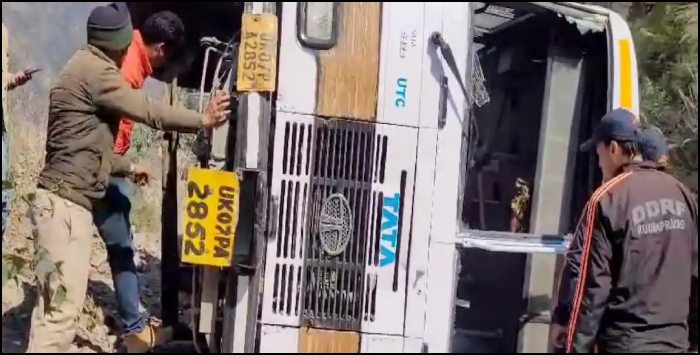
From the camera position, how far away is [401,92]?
3.85 metres

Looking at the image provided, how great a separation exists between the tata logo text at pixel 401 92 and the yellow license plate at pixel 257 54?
469mm

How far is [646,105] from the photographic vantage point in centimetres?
650

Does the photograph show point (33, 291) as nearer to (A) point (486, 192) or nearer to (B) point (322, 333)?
(B) point (322, 333)

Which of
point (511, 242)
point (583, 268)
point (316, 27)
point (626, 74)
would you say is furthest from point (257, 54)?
point (626, 74)

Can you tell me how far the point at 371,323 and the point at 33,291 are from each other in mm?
1633

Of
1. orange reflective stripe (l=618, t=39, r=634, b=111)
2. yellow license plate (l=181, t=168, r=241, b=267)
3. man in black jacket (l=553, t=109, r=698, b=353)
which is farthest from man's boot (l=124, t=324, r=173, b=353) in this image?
orange reflective stripe (l=618, t=39, r=634, b=111)

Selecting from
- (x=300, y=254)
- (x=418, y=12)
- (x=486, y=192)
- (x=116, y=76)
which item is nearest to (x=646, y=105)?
(x=486, y=192)

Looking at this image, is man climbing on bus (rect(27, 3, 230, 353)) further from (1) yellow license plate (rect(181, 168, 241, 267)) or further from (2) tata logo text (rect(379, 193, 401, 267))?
(2) tata logo text (rect(379, 193, 401, 267))

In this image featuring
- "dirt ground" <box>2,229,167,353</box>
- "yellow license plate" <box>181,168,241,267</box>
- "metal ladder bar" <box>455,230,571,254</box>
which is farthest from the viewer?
"dirt ground" <box>2,229,167,353</box>

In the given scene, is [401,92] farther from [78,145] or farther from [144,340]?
[144,340]

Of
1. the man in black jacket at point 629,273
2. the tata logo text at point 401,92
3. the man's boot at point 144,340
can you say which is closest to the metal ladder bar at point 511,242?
the tata logo text at point 401,92

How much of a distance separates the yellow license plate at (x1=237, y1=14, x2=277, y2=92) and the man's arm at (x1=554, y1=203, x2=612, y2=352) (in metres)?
1.27

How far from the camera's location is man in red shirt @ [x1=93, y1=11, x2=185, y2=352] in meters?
4.16

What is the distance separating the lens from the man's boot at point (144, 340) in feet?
14.3
